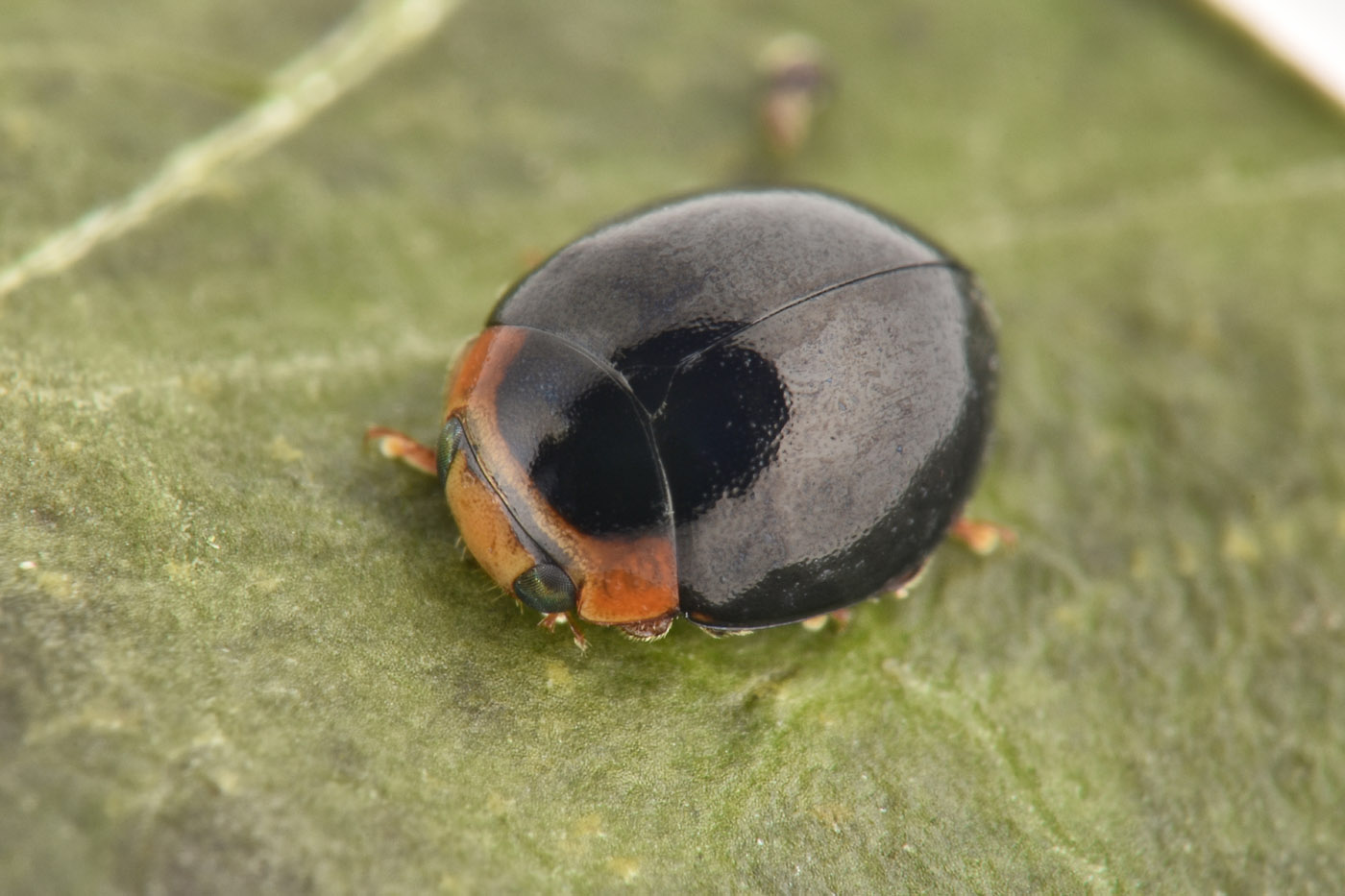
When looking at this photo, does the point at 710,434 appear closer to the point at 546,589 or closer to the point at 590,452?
the point at 590,452

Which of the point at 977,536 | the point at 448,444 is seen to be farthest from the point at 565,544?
the point at 977,536

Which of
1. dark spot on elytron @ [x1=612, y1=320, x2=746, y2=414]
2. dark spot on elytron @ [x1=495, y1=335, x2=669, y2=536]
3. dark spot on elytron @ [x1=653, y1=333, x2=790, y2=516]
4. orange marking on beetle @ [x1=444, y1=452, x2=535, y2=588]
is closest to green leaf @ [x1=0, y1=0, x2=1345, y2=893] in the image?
orange marking on beetle @ [x1=444, y1=452, x2=535, y2=588]

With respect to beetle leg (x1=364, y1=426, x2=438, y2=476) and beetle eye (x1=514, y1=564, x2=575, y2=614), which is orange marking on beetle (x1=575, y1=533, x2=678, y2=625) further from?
beetle leg (x1=364, y1=426, x2=438, y2=476)

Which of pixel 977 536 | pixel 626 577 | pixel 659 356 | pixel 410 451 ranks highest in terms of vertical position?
pixel 659 356

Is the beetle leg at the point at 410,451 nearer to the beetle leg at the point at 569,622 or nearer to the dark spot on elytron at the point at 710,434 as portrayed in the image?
the beetle leg at the point at 569,622

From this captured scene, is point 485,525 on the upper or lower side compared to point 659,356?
lower

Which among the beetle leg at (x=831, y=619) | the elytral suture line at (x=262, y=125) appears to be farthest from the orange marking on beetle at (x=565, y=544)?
the elytral suture line at (x=262, y=125)
